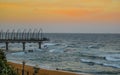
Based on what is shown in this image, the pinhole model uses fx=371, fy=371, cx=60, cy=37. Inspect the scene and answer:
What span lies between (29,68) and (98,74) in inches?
882

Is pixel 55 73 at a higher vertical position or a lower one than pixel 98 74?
higher

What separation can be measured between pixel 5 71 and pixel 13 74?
0.37m

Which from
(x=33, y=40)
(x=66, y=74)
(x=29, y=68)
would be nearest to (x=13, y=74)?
(x=66, y=74)

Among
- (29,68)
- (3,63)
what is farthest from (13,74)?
(29,68)

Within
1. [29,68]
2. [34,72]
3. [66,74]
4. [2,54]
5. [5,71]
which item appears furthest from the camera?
[29,68]

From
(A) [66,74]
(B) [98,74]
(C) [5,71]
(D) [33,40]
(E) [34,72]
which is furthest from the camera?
(D) [33,40]

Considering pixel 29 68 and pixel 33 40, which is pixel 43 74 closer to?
pixel 29 68

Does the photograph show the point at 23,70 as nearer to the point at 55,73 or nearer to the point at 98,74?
the point at 55,73

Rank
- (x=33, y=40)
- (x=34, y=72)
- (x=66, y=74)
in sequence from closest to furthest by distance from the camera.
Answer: (x=66, y=74) → (x=34, y=72) → (x=33, y=40)

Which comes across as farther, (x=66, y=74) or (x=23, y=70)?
(x=23, y=70)

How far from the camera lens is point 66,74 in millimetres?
8242

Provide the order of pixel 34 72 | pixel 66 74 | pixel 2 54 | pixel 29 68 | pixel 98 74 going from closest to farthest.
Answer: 1. pixel 2 54
2. pixel 66 74
3. pixel 34 72
4. pixel 29 68
5. pixel 98 74

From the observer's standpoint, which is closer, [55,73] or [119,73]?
[55,73]

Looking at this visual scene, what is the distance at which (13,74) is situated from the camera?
7.00m
